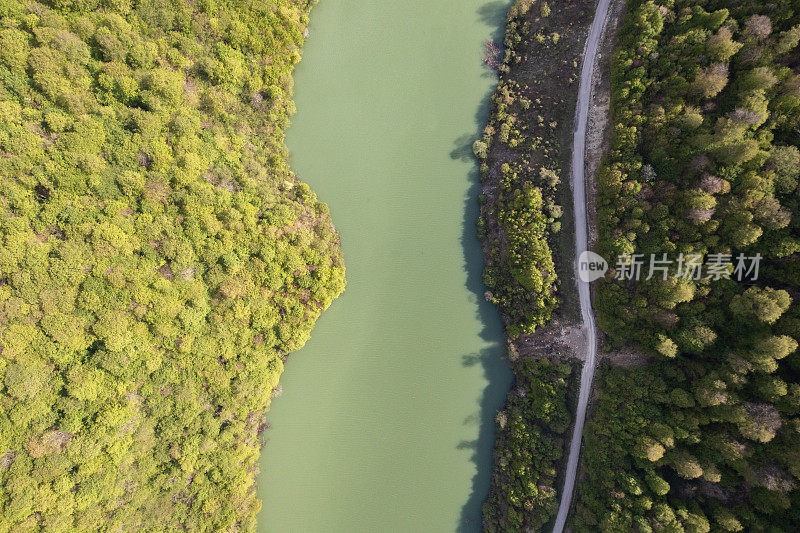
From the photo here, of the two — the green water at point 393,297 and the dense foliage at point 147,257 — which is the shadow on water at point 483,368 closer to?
the green water at point 393,297

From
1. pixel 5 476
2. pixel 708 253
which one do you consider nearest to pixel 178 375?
pixel 5 476

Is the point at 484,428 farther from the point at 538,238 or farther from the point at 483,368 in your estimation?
the point at 538,238

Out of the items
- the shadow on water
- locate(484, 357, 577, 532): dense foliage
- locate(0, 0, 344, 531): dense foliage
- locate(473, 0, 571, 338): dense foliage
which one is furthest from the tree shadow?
locate(0, 0, 344, 531): dense foliage

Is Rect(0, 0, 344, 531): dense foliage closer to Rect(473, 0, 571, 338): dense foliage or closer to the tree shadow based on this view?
Rect(473, 0, 571, 338): dense foliage

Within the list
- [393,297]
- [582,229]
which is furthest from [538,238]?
[393,297]

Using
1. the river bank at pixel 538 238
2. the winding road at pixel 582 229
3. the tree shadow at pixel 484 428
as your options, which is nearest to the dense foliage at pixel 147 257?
the tree shadow at pixel 484 428

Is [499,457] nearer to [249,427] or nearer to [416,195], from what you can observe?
[249,427]
